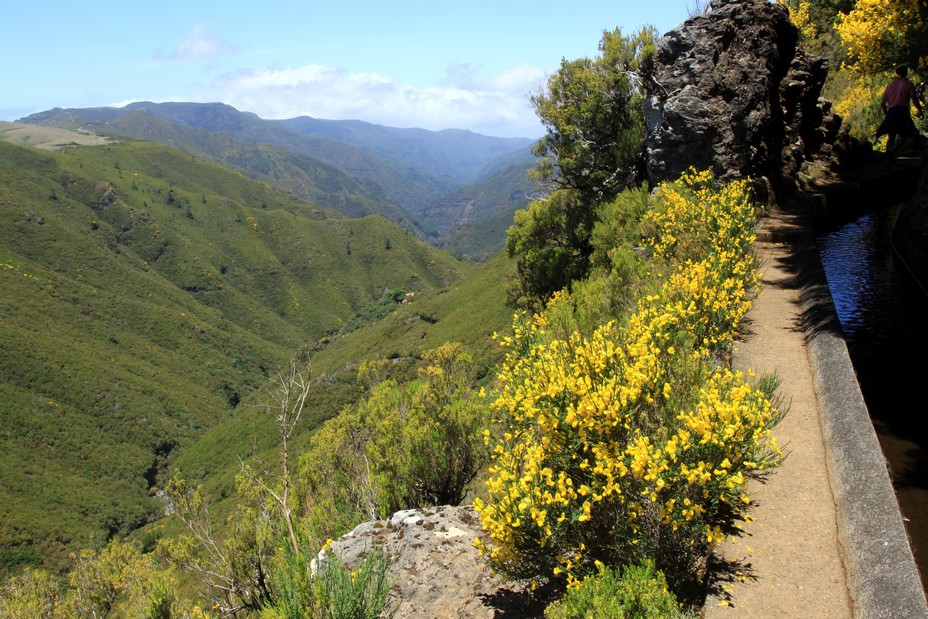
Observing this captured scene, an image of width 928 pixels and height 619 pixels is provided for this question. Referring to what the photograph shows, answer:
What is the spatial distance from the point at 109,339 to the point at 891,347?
151662mm

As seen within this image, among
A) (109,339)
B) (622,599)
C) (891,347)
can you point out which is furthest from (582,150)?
(109,339)

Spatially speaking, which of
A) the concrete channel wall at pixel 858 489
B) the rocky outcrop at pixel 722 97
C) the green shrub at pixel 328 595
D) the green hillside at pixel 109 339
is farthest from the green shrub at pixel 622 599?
the green hillside at pixel 109 339

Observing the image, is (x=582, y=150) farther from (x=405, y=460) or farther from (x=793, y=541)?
(x=793, y=541)

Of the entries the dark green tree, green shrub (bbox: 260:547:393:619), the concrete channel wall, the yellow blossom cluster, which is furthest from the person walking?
green shrub (bbox: 260:547:393:619)

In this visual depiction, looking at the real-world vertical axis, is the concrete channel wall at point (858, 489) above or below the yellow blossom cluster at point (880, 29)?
below

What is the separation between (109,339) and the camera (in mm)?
127500

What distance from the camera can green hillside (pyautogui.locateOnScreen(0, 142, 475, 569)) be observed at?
3447 inches

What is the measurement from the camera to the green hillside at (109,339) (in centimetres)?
8756

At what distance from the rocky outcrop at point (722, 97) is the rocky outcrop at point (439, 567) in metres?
11.1

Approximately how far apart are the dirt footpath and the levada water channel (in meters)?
0.61

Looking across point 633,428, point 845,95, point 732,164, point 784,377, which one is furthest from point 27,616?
point 845,95

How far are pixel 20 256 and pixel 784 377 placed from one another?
180m

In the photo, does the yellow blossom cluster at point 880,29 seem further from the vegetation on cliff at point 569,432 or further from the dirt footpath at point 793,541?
the dirt footpath at point 793,541

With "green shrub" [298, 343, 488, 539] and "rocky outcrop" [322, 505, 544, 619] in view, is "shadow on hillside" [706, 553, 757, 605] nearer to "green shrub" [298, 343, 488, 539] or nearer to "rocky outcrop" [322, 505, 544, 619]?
"rocky outcrop" [322, 505, 544, 619]
